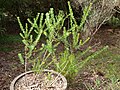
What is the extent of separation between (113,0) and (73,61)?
Answer: 1.19 metres

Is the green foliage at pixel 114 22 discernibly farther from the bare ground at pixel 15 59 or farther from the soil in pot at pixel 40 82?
the soil in pot at pixel 40 82

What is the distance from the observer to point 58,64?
2592 mm

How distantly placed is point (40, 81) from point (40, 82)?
2 cm

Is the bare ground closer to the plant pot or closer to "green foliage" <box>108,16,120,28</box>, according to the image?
"green foliage" <box>108,16,120,28</box>

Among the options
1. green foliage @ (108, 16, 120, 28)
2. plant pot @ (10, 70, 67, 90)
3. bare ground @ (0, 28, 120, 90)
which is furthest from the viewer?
green foliage @ (108, 16, 120, 28)

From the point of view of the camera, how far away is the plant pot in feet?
8.16

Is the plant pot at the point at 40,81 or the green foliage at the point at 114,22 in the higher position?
the green foliage at the point at 114,22

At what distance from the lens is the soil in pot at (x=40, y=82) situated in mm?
2496

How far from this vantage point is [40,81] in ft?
8.43

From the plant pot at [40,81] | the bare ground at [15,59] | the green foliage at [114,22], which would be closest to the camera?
the plant pot at [40,81]

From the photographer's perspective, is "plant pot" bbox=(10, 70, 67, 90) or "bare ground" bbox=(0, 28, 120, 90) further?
"bare ground" bbox=(0, 28, 120, 90)

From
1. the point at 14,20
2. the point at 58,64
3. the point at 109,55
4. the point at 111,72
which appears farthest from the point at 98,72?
the point at 14,20

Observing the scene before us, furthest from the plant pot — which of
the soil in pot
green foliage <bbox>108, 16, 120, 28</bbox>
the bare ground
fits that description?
green foliage <bbox>108, 16, 120, 28</bbox>

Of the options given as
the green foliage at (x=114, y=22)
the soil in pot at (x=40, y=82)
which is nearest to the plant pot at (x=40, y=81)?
the soil in pot at (x=40, y=82)
